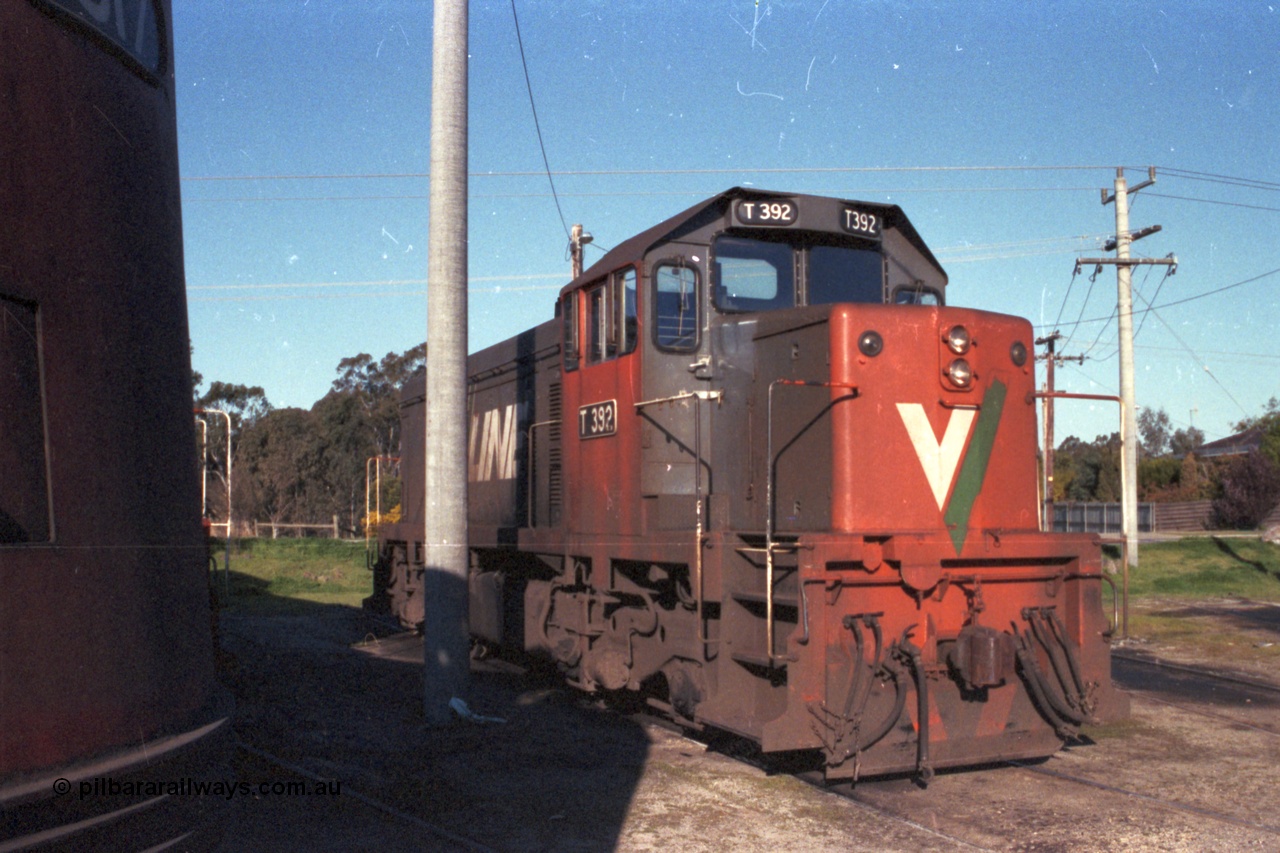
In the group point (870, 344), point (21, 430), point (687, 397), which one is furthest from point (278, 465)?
point (21, 430)

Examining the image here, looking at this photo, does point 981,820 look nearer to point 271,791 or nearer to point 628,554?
point 628,554

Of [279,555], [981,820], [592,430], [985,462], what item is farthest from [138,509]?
[279,555]

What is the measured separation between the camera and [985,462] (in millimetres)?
7020

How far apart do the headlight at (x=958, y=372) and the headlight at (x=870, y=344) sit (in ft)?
1.62

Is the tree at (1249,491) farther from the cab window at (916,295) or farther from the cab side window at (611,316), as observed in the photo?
the cab side window at (611,316)

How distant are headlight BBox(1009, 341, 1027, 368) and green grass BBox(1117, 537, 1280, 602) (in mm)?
14761

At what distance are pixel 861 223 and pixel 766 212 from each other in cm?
76

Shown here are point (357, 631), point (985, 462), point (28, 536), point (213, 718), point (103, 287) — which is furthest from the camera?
point (357, 631)

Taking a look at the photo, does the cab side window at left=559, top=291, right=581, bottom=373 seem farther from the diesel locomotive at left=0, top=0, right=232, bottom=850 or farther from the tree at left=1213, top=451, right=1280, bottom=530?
the tree at left=1213, top=451, right=1280, bottom=530

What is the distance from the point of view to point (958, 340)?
686cm

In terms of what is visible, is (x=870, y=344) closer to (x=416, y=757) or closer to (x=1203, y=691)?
(x=416, y=757)

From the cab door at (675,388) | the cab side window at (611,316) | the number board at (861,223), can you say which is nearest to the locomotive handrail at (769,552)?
the cab door at (675,388)

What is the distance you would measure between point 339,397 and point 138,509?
46005 mm

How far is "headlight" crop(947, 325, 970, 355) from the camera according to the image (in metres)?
6.87
